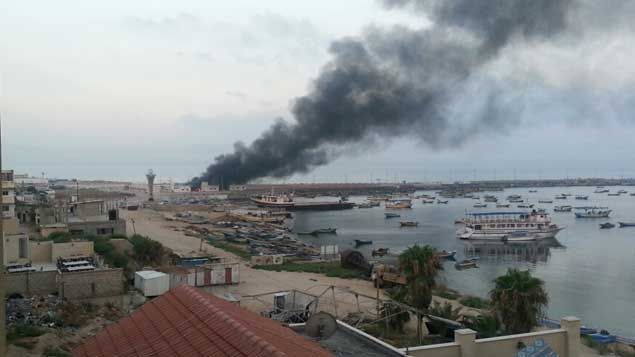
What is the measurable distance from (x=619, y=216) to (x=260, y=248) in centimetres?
6013

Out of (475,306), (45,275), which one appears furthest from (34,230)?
(475,306)

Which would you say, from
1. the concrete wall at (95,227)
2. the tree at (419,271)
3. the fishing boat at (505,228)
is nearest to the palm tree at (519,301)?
the tree at (419,271)

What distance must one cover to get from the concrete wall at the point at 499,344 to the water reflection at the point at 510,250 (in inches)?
1240

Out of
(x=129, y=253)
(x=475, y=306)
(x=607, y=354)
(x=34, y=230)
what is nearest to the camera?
(x=607, y=354)

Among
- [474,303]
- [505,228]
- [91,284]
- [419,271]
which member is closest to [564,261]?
[505,228]

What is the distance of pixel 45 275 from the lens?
1756 centimetres

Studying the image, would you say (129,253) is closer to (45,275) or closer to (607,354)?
(45,275)

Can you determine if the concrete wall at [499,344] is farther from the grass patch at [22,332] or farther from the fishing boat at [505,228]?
the fishing boat at [505,228]

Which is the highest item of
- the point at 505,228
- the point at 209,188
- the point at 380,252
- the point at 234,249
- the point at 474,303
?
the point at 209,188

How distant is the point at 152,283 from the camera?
1834 centimetres

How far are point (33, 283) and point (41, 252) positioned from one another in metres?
3.34

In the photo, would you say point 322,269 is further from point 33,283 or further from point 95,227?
point 33,283

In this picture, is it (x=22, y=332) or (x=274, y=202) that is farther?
(x=274, y=202)

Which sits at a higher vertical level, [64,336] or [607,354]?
[64,336]
